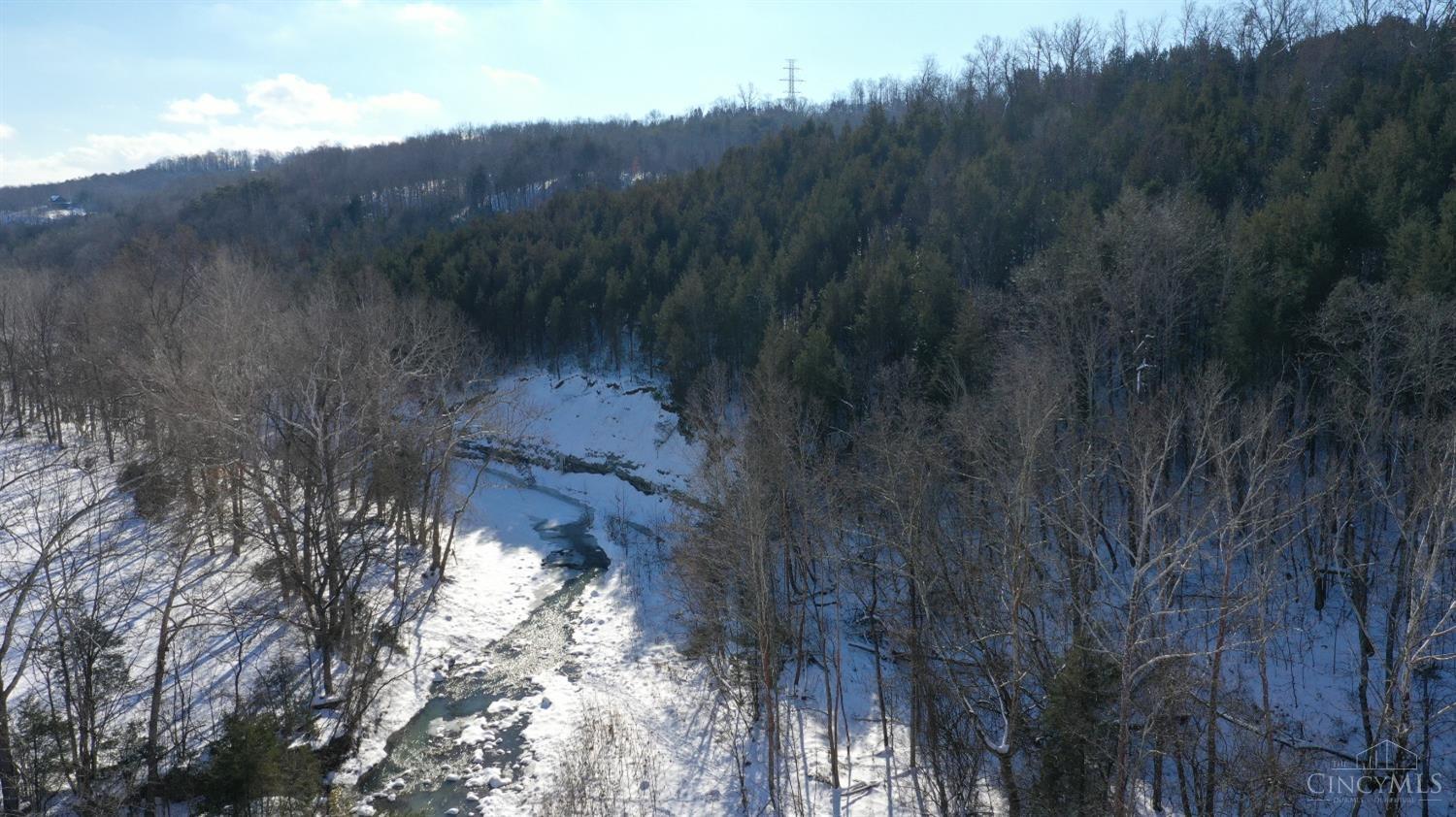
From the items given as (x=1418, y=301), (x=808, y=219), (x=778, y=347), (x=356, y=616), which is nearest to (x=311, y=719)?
(x=356, y=616)

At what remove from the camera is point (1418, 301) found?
16312 millimetres

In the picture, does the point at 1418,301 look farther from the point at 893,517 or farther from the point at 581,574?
the point at 581,574

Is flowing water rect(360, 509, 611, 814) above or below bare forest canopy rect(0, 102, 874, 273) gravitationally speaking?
below

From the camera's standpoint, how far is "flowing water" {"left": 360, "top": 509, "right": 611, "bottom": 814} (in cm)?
1395

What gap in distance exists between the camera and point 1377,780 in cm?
1263

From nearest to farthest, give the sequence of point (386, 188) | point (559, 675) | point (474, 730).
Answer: point (474, 730)
point (559, 675)
point (386, 188)

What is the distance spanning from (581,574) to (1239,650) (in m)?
17.4

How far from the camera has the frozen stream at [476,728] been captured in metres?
13.9

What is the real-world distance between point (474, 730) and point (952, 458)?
12.1m

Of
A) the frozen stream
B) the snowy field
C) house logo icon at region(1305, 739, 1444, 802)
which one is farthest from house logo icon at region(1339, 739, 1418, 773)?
the frozen stream

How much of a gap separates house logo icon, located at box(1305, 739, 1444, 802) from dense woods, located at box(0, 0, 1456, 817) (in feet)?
0.98

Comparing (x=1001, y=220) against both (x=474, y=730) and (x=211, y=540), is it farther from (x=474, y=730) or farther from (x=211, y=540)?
(x=211, y=540)

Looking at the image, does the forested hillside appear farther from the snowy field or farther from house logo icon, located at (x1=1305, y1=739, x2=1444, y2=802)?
house logo icon, located at (x1=1305, y1=739, x2=1444, y2=802)

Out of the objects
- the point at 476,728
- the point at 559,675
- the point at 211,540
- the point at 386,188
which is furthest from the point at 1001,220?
the point at 386,188
